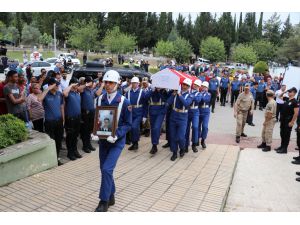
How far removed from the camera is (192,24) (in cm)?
7175

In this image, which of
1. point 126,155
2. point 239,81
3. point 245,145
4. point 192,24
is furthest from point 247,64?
point 126,155

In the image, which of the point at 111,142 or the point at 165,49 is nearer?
the point at 111,142

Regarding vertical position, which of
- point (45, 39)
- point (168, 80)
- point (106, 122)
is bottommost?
point (106, 122)

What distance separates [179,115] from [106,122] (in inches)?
130

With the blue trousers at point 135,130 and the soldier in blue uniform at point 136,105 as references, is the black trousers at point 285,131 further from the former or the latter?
the blue trousers at point 135,130

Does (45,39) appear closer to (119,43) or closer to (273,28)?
(119,43)

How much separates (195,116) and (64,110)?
3296 mm

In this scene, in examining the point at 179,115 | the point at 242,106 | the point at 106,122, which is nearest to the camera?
the point at 106,122

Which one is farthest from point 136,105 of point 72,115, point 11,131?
point 11,131

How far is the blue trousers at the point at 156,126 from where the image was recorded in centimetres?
838

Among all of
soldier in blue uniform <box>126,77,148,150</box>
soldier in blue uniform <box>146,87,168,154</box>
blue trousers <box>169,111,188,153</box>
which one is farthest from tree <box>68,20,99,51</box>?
blue trousers <box>169,111,188,153</box>

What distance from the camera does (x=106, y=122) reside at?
4.89 m

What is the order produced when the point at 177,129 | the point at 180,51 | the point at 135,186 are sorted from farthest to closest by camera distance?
the point at 180,51 < the point at 177,129 < the point at 135,186

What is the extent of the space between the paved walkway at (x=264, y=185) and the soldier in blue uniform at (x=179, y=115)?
1.48m
